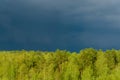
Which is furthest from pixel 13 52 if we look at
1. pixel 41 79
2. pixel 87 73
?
pixel 87 73

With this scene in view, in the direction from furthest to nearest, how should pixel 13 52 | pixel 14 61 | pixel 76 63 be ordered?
pixel 13 52, pixel 14 61, pixel 76 63

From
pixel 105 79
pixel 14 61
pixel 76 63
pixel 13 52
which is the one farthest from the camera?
pixel 13 52

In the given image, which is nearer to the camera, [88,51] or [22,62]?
[88,51]

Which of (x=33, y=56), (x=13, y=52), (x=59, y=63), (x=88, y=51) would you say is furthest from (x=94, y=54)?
(x=13, y=52)

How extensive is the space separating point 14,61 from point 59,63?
14.1ft

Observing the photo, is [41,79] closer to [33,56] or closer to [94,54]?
[33,56]

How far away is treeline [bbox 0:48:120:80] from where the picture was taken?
3419 centimetres

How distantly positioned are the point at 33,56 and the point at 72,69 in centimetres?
358

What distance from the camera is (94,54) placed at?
3444 centimetres

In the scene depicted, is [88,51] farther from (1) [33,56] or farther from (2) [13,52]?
(2) [13,52]

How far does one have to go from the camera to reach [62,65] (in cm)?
3547

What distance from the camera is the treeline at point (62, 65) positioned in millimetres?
34188

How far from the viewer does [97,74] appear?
3459 centimetres

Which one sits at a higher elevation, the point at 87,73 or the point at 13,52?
the point at 13,52
